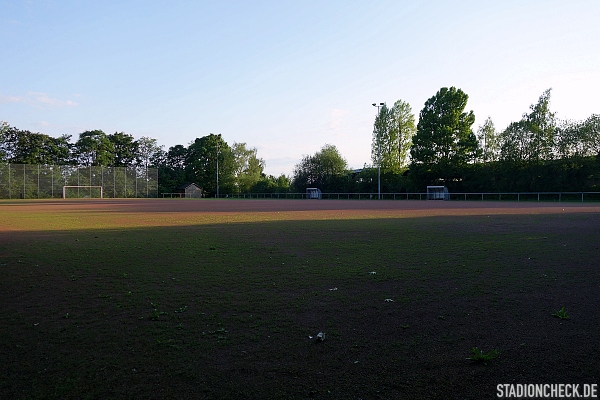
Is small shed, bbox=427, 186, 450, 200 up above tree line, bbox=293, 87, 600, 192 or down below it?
below

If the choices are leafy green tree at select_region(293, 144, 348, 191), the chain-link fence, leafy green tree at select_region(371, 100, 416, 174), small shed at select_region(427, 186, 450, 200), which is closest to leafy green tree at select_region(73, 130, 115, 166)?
the chain-link fence

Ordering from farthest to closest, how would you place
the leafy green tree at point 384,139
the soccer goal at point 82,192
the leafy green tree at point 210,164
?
the leafy green tree at point 210,164, the soccer goal at point 82,192, the leafy green tree at point 384,139

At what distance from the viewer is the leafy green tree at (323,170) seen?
7383 cm

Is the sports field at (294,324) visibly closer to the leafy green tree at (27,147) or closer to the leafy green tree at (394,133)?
the leafy green tree at (394,133)

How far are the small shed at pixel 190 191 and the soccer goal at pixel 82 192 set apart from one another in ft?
52.5

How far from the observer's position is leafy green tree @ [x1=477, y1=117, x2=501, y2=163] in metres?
54.8

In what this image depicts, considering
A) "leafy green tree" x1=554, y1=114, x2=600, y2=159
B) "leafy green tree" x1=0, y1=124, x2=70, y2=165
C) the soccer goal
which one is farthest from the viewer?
"leafy green tree" x1=0, y1=124, x2=70, y2=165

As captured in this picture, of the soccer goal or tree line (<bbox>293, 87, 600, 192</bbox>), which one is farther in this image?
the soccer goal

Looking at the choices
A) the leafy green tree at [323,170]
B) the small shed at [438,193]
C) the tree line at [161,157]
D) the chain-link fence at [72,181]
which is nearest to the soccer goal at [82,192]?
the chain-link fence at [72,181]

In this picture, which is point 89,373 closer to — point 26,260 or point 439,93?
point 26,260

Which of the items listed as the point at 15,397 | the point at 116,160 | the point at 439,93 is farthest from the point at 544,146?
the point at 116,160

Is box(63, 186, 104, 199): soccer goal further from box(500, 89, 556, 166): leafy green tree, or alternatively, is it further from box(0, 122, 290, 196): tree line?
box(500, 89, 556, 166): leafy green tree

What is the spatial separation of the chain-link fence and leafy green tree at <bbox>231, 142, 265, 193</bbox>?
17.3m

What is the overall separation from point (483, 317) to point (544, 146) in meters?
53.2
